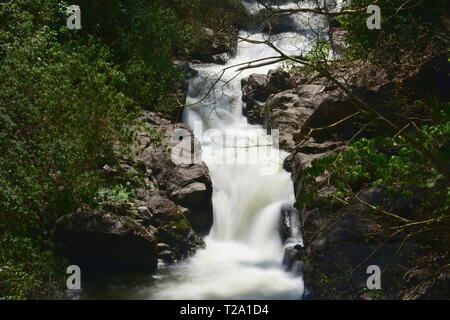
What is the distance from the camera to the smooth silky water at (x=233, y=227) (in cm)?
1059

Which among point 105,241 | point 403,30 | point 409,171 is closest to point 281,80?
point 403,30

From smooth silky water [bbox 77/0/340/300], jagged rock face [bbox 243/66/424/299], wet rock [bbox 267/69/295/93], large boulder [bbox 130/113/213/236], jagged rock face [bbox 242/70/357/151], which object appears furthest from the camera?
wet rock [bbox 267/69/295/93]

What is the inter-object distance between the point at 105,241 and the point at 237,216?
3343mm

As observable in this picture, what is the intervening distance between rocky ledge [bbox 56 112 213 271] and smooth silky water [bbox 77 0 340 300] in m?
0.39

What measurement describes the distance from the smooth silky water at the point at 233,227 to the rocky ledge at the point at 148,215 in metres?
0.39

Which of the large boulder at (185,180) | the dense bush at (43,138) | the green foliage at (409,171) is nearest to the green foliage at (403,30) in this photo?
the green foliage at (409,171)

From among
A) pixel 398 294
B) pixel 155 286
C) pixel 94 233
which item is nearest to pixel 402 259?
pixel 398 294

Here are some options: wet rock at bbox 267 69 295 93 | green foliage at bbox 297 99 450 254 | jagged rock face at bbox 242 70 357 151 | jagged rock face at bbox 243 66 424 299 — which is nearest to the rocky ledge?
jagged rock face at bbox 243 66 424 299

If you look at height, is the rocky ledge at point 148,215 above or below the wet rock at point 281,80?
below

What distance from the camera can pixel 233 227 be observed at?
13211 mm

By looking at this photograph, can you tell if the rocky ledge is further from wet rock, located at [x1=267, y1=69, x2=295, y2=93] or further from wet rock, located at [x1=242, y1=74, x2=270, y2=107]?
wet rock, located at [x1=267, y1=69, x2=295, y2=93]

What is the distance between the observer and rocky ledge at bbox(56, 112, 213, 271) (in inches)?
437

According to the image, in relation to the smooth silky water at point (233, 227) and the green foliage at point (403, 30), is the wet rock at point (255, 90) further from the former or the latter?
the green foliage at point (403, 30)

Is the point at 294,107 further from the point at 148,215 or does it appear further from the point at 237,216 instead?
the point at 148,215
